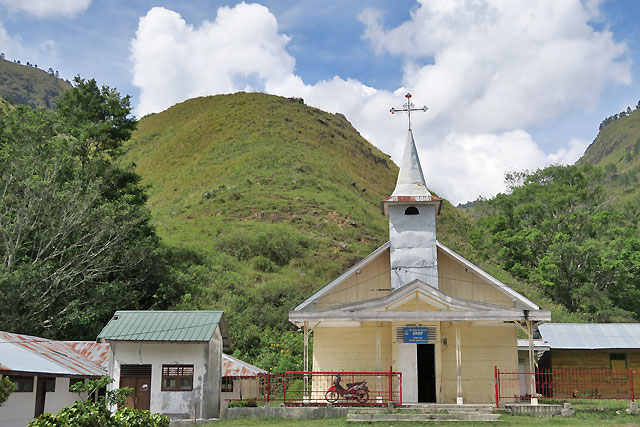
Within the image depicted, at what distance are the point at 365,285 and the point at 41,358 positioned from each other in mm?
11229

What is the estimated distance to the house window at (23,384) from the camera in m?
17.6

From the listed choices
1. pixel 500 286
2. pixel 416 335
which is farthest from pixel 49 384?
pixel 500 286

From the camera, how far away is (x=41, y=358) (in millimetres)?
19422

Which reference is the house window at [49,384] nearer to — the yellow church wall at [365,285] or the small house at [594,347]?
the yellow church wall at [365,285]

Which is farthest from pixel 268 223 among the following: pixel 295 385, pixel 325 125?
pixel 325 125

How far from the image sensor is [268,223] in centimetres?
5297

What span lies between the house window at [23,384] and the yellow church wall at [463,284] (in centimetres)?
1393

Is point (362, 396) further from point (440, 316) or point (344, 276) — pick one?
point (344, 276)

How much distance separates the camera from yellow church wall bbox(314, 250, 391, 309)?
23297mm

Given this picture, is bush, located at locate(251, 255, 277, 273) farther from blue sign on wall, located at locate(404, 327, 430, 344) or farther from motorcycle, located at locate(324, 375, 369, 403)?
motorcycle, located at locate(324, 375, 369, 403)

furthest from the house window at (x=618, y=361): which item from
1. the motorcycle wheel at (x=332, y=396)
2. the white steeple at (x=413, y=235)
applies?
the motorcycle wheel at (x=332, y=396)

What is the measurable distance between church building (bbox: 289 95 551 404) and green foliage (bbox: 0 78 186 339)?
13824mm

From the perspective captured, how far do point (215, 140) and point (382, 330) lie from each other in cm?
6306

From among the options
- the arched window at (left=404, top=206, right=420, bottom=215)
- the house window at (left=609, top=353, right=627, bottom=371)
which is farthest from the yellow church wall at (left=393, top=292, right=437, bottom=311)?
the house window at (left=609, top=353, right=627, bottom=371)
